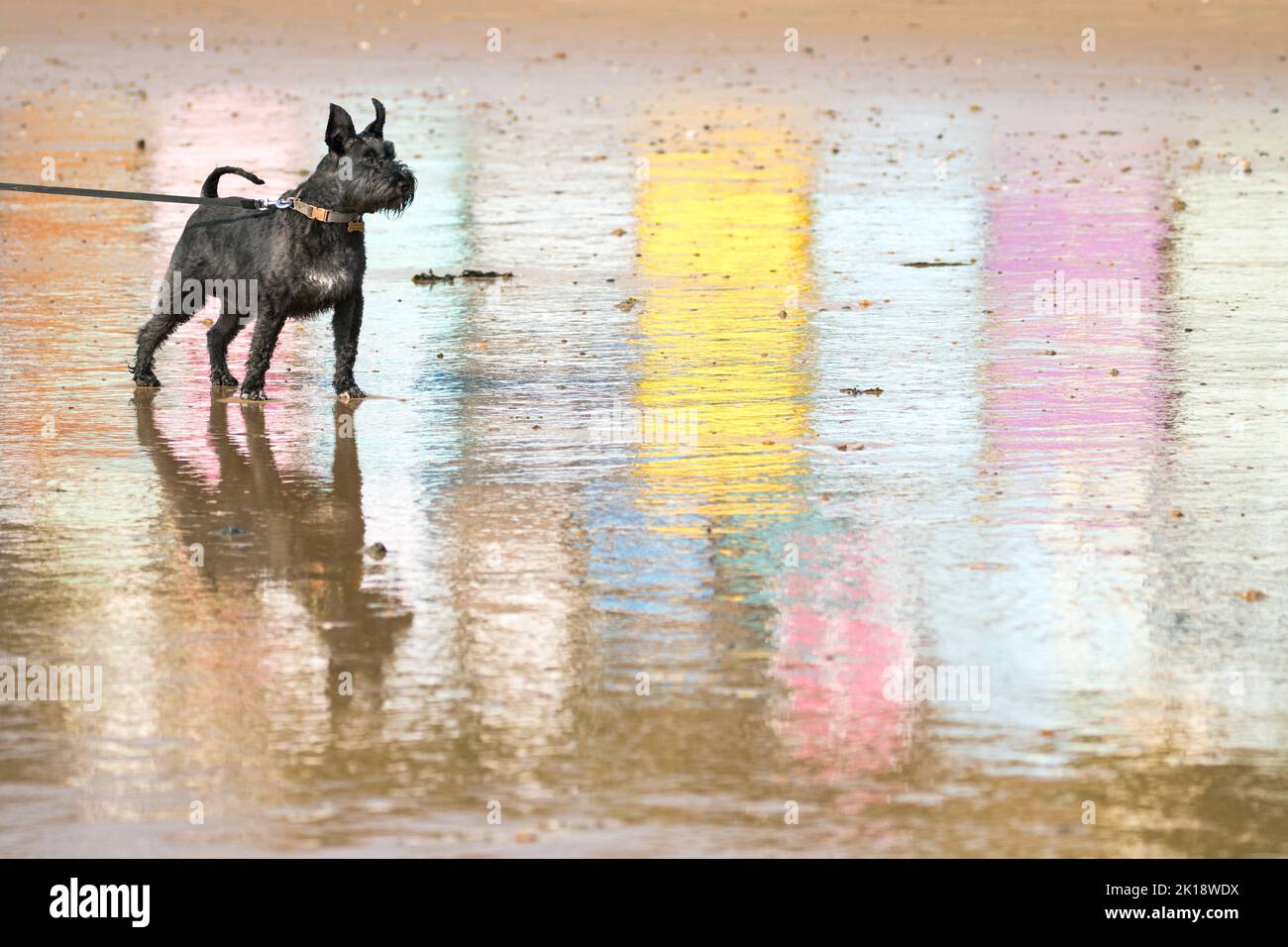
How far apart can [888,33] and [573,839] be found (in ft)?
96.9

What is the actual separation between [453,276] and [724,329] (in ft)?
8.76

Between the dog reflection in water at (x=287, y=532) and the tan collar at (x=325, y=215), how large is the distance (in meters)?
0.94

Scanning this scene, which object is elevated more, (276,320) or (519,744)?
(276,320)

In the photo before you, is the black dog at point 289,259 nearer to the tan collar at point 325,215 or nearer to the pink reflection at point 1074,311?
the tan collar at point 325,215

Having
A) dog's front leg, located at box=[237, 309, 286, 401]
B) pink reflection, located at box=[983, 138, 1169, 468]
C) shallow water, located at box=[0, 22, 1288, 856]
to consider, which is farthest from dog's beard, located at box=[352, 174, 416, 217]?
pink reflection, located at box=[983, 138, 1169, 468]

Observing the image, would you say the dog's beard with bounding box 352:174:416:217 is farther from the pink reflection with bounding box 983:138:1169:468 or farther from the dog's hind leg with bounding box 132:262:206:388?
the pink reflection with bounding box 983:138:1169:468

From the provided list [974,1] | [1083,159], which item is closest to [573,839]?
[1083,159]

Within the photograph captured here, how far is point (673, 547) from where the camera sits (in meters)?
8.34

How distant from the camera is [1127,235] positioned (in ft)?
54.3

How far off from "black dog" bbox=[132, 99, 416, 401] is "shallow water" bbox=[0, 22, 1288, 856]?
0.29 m

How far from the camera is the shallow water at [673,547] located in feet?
19.7

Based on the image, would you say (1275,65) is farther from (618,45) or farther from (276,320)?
(276,320)

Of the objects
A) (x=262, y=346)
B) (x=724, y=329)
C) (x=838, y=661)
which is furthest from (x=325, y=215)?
(x=838, y=661)

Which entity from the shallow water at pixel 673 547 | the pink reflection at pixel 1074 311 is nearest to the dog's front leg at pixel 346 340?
the shallow water at pixel 673 547
